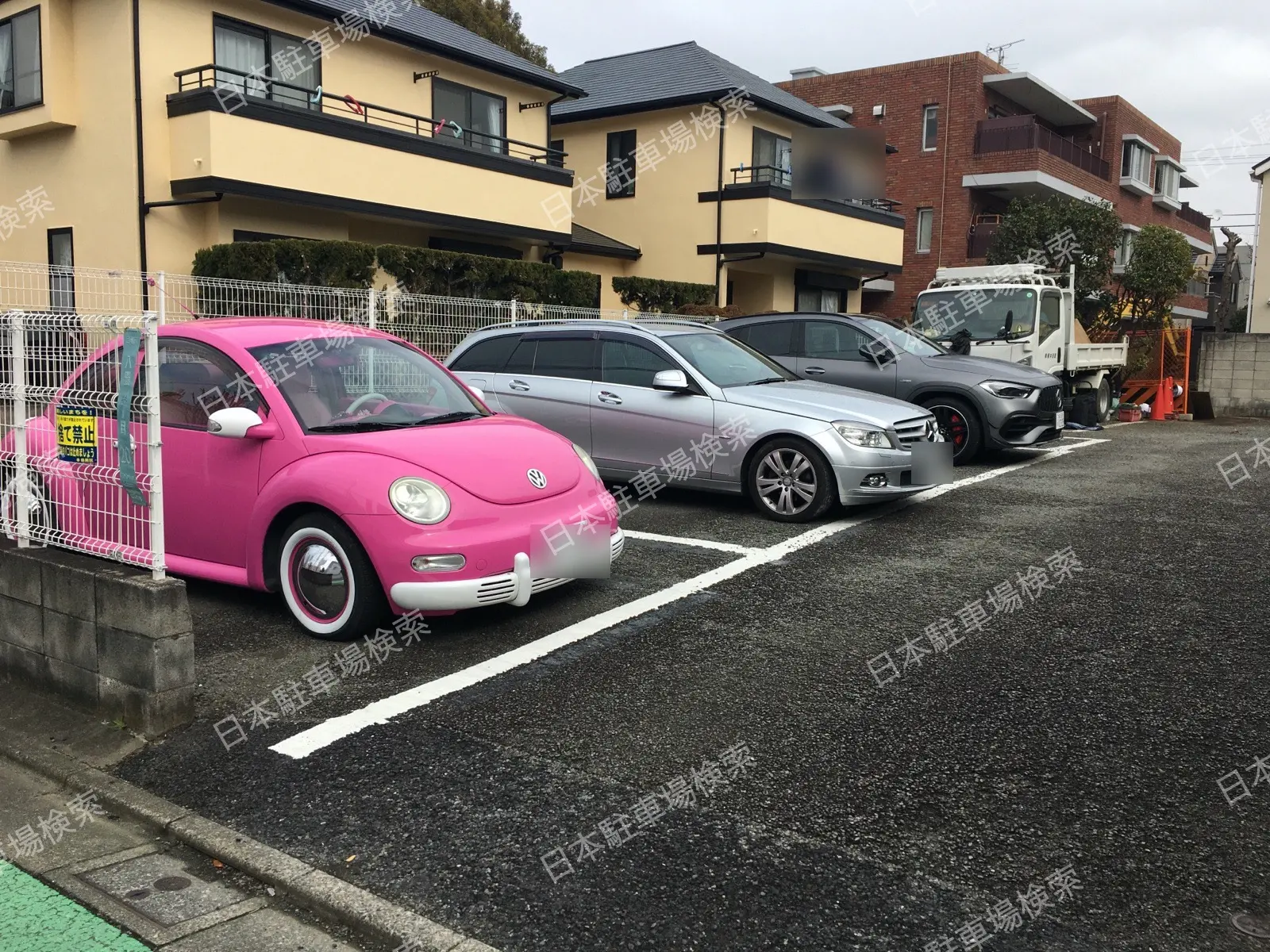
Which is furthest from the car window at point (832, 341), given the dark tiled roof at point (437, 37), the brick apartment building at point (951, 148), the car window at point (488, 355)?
the brick apartment building at point (951, 148)

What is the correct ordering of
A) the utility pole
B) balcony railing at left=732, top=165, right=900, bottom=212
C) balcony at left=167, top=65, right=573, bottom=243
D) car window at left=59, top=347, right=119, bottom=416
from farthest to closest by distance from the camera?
1. the utility pole
2. balcony railing at left=732, top=165, right=900, bottom=212
3. balcony at left=167, top=65, right=573, bottom=243
4. car window at left=59, top=347, right=119, bottom=416

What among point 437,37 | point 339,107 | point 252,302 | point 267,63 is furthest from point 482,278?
point 437,37

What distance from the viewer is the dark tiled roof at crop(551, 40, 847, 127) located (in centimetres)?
2281

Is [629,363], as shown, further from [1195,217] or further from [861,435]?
[1195,217]

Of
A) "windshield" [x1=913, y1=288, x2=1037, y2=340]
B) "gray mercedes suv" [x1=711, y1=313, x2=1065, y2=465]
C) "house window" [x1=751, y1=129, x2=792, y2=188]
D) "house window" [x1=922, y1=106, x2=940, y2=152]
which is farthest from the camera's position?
"house window" [x1=922, y1=106, x2=940, y2=152]

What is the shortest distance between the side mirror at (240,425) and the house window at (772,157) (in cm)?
1953

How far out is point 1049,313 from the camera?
45.3ft

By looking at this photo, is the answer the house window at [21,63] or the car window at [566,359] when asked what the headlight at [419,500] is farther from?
the house window at [21,63]

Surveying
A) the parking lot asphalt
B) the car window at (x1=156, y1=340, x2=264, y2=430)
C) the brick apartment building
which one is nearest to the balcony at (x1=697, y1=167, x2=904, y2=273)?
the brick apartment building

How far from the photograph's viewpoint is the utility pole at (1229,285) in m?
30.4

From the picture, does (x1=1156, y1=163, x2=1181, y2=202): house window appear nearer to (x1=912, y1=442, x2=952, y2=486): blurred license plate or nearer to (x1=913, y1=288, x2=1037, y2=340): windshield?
(x1=913, y1=288, x2=1037, y2=340): windshield

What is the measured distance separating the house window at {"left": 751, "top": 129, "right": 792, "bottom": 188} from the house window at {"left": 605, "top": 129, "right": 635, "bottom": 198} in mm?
2859

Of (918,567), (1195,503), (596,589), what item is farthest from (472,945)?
(1195,503)

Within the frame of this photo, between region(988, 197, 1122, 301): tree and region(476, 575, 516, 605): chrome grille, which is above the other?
region(988, 197, 1122, 301): tree
